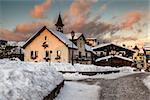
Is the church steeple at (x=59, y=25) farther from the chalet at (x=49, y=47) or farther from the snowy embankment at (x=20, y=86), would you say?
the snowy embankment at (x=20, y=86)

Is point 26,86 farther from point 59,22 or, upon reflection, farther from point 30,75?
point 59,22

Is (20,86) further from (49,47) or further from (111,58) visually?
(111,58)

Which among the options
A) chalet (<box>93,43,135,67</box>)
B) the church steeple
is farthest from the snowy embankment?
the church steeple

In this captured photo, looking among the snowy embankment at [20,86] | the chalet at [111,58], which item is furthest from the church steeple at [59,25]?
the snowy embankment at [20,86]

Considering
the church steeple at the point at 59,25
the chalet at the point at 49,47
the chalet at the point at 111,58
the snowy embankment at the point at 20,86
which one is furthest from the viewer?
the church steeple at the point at 59,25

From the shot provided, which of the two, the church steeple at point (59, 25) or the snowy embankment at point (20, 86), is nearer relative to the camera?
the snowy embankment at point (20, 86)

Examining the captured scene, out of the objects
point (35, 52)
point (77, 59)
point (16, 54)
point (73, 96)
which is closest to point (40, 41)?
point (35, 52)

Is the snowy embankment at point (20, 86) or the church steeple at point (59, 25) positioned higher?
the church steeple at point (59, 25)

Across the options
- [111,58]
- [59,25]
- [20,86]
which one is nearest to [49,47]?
[59,25]

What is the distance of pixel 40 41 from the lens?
6100 cm

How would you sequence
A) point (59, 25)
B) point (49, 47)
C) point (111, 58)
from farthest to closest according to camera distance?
point (59, 25)
point (111, 58)
point (49, 47)

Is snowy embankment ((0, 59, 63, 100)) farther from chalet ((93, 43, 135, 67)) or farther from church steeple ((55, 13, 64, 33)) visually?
church steeple ((55, 13, 64, 33))

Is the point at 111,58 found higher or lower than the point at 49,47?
lower

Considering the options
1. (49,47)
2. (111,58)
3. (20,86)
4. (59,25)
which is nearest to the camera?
(20,86)
